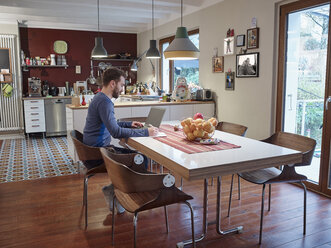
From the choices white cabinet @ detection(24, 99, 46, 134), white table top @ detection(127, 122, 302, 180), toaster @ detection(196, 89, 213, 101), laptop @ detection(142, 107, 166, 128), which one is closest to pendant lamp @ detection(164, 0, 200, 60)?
laptop @ detection(142, 107, 166, 128)

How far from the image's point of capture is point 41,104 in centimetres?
651

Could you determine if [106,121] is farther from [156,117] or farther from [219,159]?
[219,159]

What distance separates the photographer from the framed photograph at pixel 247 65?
4027 millimetres

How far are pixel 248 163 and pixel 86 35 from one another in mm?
6515

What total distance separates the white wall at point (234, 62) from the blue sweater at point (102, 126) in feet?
6.64

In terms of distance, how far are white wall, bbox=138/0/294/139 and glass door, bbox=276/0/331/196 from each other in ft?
0.41

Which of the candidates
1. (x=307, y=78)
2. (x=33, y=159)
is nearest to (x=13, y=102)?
(x=33, y=159)

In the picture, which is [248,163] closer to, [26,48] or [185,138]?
[185,138]

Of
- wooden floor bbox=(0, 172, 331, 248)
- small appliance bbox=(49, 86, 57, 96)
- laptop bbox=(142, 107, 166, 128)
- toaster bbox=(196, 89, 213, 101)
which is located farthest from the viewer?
small appliance bbox=(49, 86, 57, 96)

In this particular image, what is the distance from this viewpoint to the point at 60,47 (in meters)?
7.20

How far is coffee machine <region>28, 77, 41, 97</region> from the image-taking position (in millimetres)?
6703

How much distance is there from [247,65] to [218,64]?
669 millimetres

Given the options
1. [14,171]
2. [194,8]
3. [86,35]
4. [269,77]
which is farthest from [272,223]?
[86,35]

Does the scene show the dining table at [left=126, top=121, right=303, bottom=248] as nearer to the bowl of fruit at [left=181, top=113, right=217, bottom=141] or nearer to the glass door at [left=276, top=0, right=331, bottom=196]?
the bowl of fruit at [left=181, top=113, right=217, bottom=141]
